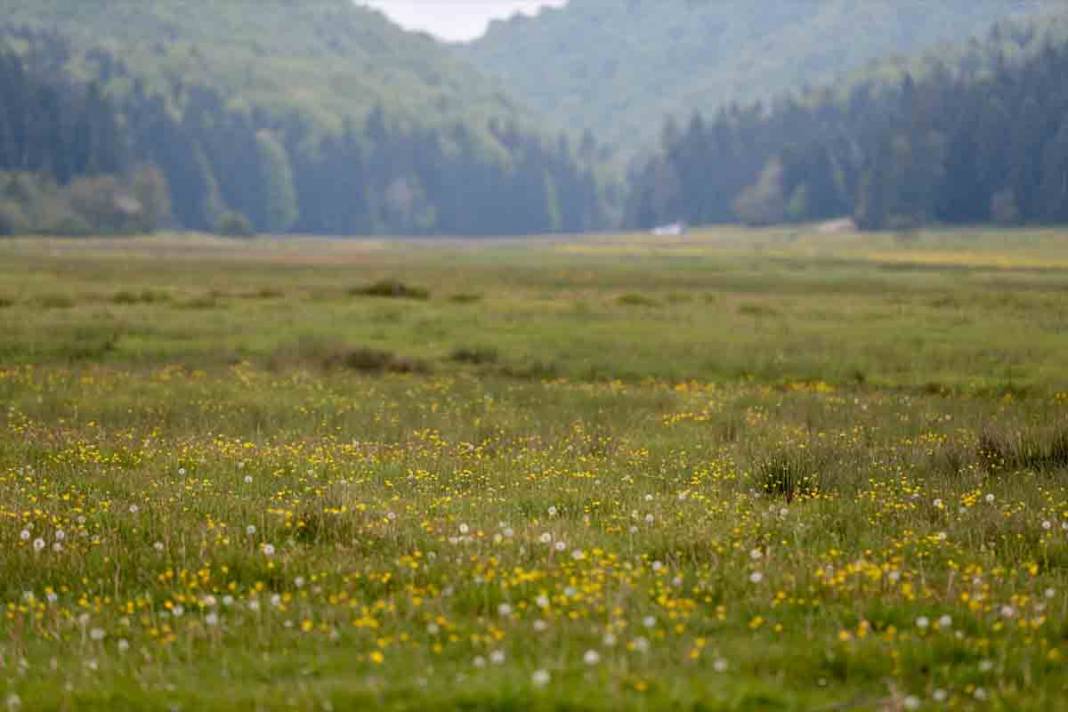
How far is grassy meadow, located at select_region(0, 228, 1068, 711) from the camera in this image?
8.59 m

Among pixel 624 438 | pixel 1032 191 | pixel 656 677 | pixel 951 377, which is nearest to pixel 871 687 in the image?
pixel 656 677

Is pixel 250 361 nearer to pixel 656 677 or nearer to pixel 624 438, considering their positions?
pixel 624 438

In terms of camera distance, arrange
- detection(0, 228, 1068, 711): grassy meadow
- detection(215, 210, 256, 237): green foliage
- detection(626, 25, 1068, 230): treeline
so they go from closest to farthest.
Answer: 1. detection(0, 228, 1068, 711): grassy meadow
2. detection(626, 25, 1068, 230): treeline
3. detection(215, 210, 256, 237): green foliage

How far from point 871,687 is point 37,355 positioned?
2853 cm

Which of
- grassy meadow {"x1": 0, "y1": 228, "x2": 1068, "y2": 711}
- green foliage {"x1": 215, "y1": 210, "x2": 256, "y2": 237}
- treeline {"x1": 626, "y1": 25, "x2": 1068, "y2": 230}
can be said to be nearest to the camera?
grassy meadow {"x1": 0, "y1": 228, "x2": 1068, "y2": 711}

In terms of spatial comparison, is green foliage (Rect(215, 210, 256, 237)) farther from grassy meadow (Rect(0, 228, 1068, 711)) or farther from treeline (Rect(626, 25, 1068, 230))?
grassy meadow (Rect(0, 228, 1068, 711))

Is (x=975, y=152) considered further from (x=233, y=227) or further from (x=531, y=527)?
(x=531, y=527)

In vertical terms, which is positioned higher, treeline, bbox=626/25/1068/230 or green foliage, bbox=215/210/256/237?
treeline, bbox=626/25/1068/230

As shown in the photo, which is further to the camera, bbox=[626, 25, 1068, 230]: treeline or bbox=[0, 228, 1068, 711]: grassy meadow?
bbox=[626, 25, 1068, 230]: treeline

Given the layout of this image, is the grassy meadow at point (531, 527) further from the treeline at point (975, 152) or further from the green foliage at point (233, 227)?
the green foliage at point (233, 227)

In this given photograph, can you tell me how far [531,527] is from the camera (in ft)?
41.2

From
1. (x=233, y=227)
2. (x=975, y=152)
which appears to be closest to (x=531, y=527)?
(x=975, y=152)

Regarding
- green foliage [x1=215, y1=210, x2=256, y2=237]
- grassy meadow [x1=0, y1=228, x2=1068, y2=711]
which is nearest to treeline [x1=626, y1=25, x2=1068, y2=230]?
green foliage [x1=215, y1=210, x2=256, y2=237]

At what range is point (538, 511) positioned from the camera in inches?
553
